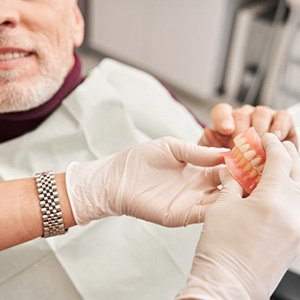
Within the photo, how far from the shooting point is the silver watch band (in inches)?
28.9

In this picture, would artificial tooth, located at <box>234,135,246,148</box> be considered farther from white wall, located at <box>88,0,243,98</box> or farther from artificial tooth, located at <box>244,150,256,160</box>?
white wall, located at <box>88,0,243,98</box>

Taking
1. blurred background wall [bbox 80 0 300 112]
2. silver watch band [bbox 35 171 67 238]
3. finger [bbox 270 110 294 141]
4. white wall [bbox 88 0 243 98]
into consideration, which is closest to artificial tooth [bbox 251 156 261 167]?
finger [bbox 270 110 294 141]

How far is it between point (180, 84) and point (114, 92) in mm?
1504

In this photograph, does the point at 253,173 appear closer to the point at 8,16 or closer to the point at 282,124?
the point at 282,124

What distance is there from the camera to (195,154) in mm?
762

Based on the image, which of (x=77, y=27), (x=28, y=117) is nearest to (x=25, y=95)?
(x=28, y=117)

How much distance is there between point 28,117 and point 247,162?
505 millimetres

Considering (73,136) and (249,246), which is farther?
(73,136)

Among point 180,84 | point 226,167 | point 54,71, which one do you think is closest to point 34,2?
point 54,71

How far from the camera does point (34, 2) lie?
937 mm

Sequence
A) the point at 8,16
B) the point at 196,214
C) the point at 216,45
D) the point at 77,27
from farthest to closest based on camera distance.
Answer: the point at 216,45, the point at 77,27, the point at 8,16, the point at 196,214

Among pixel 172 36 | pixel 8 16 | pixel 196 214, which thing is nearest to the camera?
pixel 196 214

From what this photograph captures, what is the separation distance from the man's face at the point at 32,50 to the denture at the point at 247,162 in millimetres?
444

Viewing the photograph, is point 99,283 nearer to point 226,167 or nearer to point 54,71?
point 226,167
